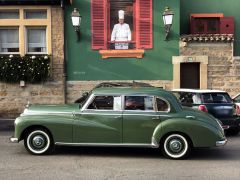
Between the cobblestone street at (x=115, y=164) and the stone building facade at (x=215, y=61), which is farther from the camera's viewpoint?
the stone building facade at (x=215, y=61)

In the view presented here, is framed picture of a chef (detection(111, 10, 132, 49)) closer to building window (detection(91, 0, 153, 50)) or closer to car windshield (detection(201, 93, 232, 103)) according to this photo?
building window (detection(91, 0, 153, 50))

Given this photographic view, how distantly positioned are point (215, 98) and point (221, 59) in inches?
233

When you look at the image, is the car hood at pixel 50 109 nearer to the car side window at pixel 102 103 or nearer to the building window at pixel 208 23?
the car side window at pixel 102 103

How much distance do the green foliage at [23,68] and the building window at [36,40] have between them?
540 millimetres

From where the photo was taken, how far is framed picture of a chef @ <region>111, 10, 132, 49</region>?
18.0 meters

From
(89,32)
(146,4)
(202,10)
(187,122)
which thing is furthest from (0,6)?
(187,122)

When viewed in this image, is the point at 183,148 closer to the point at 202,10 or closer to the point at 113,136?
the point at 113,136

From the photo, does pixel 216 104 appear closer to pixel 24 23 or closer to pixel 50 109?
pixel 50 109

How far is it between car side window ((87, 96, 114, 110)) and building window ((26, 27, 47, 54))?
9.17 m

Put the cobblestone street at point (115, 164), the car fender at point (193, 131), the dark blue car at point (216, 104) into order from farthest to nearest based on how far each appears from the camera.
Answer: the dark blue car at point (216, 104) → the car fender at point (193, 131) → the cobblestone street at point (115, 164)

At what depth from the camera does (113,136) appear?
9.16m

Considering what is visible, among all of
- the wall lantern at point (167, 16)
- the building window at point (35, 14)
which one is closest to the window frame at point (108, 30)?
the wall lantern at point (167, 16)

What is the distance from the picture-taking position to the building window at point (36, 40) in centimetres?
1806

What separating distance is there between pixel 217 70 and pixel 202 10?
9.53 ft
